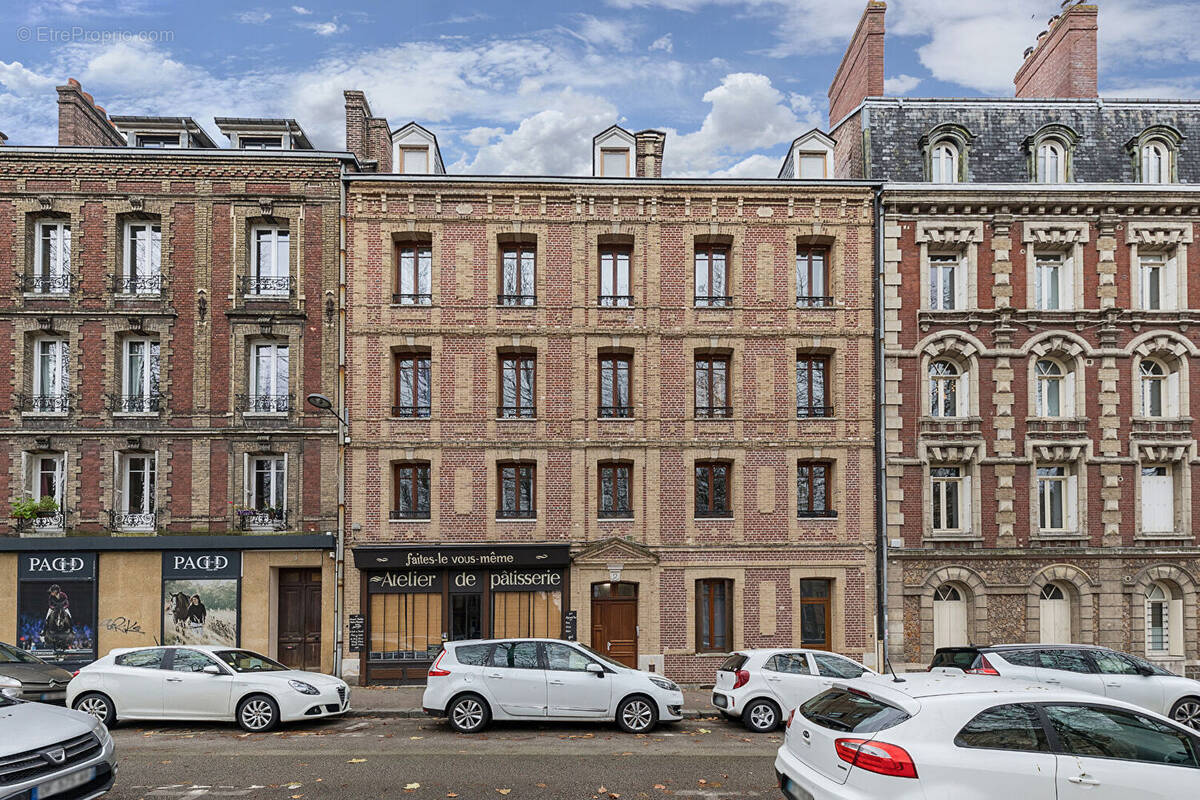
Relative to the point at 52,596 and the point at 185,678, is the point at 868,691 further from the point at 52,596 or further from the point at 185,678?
the point at 52,596

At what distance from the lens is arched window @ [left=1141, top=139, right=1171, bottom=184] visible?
20594 mm

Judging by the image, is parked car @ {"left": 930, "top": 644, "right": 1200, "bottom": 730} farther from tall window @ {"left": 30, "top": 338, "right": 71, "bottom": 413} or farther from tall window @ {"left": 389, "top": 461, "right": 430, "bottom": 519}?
tall window @ {"left": 30, "top": 338, "right": 71, "bottom": 413}

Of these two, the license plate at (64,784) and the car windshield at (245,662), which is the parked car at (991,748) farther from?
the car windshield at (245,662)

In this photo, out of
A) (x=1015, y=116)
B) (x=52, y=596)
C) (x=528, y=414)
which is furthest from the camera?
(x=1015, y=116)

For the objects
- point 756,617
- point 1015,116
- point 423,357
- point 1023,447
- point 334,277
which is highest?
point 1015,116

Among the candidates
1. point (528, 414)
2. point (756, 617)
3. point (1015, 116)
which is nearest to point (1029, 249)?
point (1015, 116)

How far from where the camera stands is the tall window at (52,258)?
19.2 metres

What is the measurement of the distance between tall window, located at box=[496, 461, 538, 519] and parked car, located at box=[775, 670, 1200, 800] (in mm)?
12853

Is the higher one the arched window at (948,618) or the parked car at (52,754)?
the parked car at (52,754)

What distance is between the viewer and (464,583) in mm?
18875

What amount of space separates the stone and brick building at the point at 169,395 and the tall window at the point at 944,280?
47.8 feet

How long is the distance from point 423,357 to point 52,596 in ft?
32.3

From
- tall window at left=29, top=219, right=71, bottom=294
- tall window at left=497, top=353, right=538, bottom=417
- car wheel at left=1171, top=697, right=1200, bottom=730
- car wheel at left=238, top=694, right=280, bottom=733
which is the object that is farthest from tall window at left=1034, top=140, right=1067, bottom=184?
tall window at left=29, top=219, right=71, bottom=294

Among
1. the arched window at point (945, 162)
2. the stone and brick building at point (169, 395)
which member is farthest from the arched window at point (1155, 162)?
the stone and brick building at point (169, 395)
